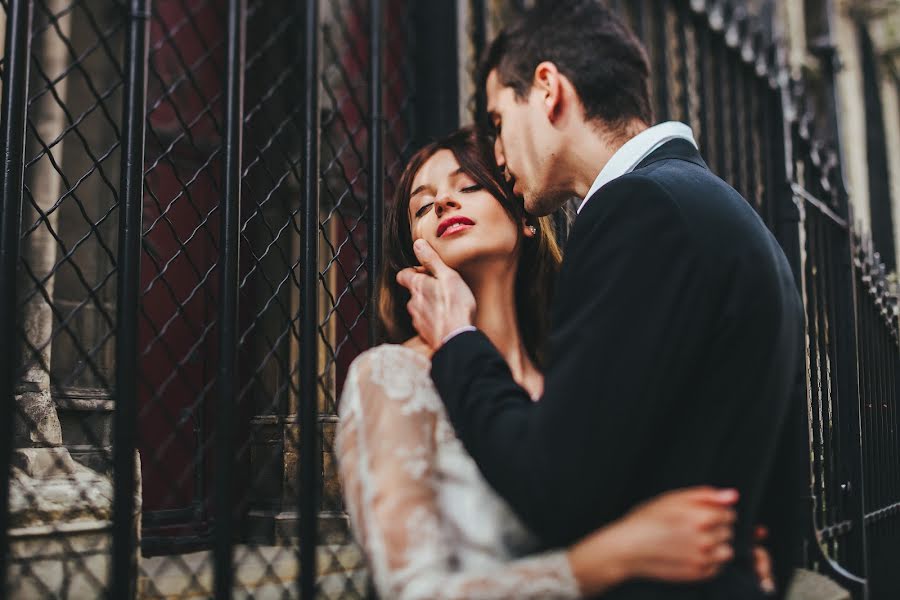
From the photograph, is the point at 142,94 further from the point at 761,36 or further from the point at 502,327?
the point at 761,36

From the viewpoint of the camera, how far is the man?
5.00 ft

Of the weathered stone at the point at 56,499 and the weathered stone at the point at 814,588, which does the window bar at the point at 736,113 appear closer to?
the weathered stone at the point at 814,588

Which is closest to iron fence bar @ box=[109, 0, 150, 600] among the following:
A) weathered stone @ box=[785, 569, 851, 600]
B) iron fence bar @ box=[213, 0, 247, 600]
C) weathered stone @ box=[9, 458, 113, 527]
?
iron fence bar @ box=[213, 0, 247, 600]

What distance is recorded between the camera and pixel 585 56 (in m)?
2.58

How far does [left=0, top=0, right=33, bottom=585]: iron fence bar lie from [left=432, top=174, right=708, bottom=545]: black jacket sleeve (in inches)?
49.1

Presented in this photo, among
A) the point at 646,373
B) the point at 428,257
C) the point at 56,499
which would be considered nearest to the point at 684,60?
the point at 428,257

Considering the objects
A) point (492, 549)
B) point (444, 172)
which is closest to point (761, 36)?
point (444, 172)

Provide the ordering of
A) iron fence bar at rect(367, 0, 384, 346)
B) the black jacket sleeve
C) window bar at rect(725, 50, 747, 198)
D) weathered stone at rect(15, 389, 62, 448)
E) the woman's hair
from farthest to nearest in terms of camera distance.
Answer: window bar at rect(725, 50, 747, 198), weathered stone at rect(15, 389, 62, 448), iron fence bar at rect(367, 0, 384, 346), the woman's hair, the black jacket sleeve

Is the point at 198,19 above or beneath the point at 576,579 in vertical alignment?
above

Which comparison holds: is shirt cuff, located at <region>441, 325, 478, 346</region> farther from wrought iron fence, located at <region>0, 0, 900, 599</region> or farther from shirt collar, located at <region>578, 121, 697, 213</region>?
wrought iron fence, located at <region>0, 0, 900, 599</region>

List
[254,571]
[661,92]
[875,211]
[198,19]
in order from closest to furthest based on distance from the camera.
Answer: [254,571]
[661,92]
[198,19]
[875,211]

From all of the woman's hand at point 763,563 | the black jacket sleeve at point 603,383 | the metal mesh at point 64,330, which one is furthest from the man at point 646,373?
the metal mesh at point 64,330

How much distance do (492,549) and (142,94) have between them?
1.67 metres

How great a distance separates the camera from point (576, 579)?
1581 mm
